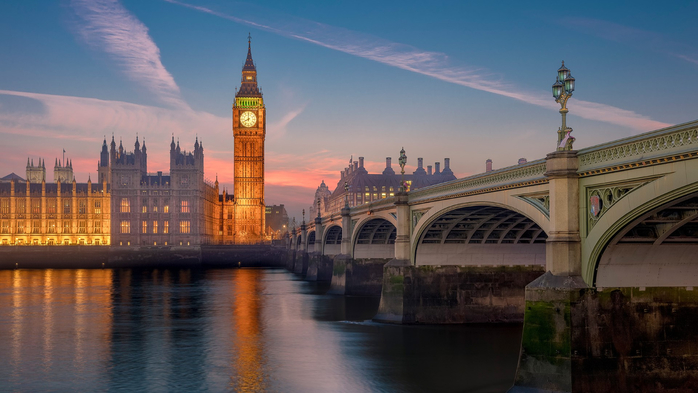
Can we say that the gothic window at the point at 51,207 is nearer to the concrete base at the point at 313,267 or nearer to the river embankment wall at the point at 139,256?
the river embankment wall at the point at 139,256

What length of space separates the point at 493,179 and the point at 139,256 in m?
130

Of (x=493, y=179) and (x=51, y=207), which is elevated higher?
(x=51, y=207)

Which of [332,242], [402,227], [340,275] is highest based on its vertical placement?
[402,227]

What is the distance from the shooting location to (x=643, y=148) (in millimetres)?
19062

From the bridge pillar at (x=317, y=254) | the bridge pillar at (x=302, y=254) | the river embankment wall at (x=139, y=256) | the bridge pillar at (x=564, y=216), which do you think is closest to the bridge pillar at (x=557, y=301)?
the bridge pillar at (x=564, y=216)

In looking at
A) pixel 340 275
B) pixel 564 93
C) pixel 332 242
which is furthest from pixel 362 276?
pixel 564 93

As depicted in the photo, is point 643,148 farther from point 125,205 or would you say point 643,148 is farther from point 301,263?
point 125,205

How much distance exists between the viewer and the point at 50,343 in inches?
1478

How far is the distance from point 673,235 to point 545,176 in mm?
4651

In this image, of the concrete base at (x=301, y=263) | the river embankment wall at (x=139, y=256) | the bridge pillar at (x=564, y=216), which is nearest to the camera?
the bridge pillar at (x=564, y=216)

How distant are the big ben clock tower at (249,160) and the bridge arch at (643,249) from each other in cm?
16395

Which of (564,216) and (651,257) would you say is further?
(564,216)

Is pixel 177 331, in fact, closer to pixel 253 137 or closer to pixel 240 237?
pixel 240 237

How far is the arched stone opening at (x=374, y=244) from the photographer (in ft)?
198
